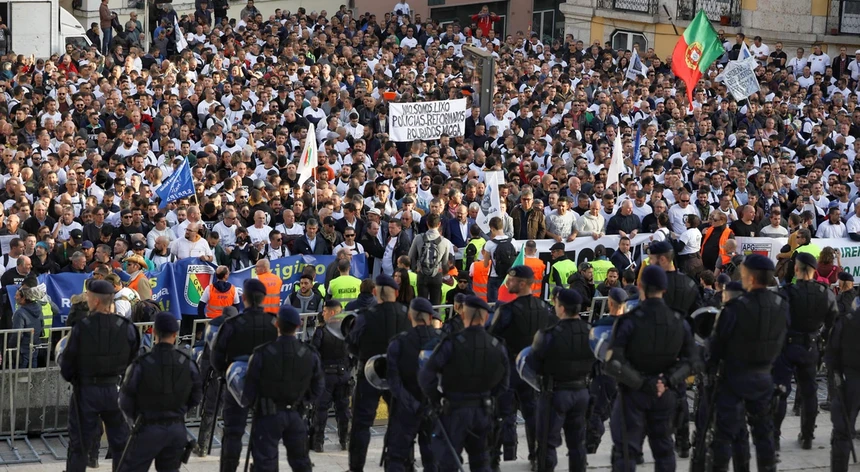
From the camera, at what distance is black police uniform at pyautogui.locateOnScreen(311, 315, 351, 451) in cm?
1341

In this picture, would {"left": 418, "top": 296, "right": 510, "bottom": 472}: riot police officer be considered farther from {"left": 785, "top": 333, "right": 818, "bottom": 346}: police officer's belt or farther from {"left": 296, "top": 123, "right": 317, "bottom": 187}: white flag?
{"left": 296, "top": 123, "right": 317, "bottom": 187}: white flag

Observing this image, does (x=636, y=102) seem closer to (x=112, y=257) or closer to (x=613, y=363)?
(x=112, y=257)

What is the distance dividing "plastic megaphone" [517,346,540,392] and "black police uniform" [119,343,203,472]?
2.71m

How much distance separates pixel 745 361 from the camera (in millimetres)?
11703

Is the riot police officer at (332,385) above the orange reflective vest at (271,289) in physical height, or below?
below

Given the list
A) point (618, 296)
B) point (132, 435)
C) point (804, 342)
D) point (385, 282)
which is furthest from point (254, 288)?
point (804, 342)

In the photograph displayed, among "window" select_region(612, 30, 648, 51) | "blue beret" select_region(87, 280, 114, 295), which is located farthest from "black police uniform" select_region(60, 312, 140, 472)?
"window" select_region(612, 30, 648, 51)

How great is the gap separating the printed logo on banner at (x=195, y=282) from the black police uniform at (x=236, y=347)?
438cm

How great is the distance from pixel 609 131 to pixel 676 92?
15.6ft

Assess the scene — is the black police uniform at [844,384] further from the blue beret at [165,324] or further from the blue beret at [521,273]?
the blue beret at [165,324]

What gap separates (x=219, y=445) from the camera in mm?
13789

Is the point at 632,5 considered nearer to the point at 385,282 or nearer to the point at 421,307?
the point at 385,282

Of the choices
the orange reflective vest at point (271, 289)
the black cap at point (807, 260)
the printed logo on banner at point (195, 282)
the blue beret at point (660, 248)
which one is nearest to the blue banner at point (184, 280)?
the printed logo on banner at point (195, 282)

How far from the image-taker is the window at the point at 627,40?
37031 mm
